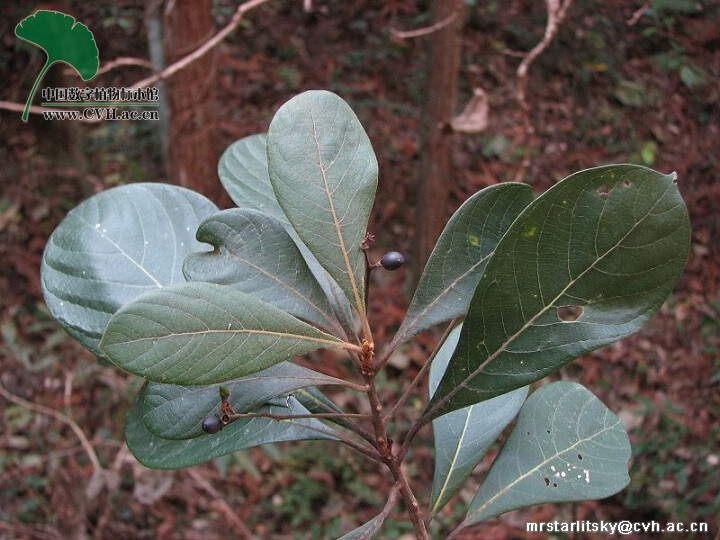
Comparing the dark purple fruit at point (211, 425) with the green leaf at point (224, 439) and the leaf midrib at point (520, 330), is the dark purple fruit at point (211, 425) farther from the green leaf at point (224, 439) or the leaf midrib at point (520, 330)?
the leaf midrib at point (520, 330)

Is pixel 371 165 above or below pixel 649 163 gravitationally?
above

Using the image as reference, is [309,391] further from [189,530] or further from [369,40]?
[369,40]

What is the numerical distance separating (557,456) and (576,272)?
0.28 metres

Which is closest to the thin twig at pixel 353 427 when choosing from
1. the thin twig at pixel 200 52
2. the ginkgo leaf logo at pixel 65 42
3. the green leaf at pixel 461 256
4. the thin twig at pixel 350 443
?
the thin twig at pixel 350 443

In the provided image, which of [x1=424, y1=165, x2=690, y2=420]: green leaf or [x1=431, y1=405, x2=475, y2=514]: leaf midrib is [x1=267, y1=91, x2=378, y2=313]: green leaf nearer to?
[x1=424, y1=165, x2=690, y2=420]: green leaf

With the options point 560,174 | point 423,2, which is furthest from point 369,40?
point 560,174

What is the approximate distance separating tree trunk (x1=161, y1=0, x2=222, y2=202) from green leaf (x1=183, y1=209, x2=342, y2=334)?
207 centimetres

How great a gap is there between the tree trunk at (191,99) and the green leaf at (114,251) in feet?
6.11

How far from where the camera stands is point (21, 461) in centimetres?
259

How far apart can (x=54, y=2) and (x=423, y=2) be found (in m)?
2.51

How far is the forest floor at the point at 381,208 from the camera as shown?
8.14 feet

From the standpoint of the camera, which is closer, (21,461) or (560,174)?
(21,461)

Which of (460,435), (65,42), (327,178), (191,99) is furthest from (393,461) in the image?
(191,99)

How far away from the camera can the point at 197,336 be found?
48cm
